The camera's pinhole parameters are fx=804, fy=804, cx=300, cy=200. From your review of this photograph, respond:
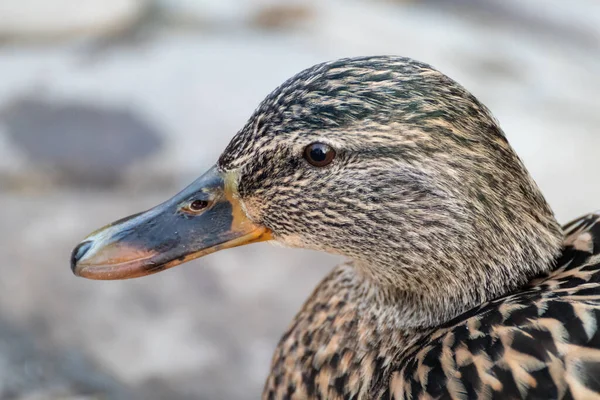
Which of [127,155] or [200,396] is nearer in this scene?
[200,396]

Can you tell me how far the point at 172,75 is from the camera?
4562mm

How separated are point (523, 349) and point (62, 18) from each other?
13.6 feet

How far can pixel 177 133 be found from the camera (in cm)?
416

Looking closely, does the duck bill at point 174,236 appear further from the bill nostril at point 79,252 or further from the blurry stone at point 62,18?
the blurry stone at point 62,18

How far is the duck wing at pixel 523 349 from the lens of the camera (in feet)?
4.75

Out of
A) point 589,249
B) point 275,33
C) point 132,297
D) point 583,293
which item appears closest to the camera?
point 583,293

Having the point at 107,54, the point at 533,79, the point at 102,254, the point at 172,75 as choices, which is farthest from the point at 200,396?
the point at 533,79

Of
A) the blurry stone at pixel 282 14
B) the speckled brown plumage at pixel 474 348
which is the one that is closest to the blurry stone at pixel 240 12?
the blurry stone at pixel 282 14

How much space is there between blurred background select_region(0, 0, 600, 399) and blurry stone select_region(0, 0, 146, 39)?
0.4 inches

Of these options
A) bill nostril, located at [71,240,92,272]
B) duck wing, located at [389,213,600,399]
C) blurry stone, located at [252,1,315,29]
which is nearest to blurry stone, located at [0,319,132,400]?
bill nostril, located at [71,240,92,272]

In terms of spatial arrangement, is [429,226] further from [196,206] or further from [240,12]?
[240,12]

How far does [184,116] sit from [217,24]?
3.39ft

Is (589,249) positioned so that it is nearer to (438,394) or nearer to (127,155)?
(438,394)

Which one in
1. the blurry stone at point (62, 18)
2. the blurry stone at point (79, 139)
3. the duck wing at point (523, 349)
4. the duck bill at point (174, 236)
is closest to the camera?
the duck wing at point (523, 349)
